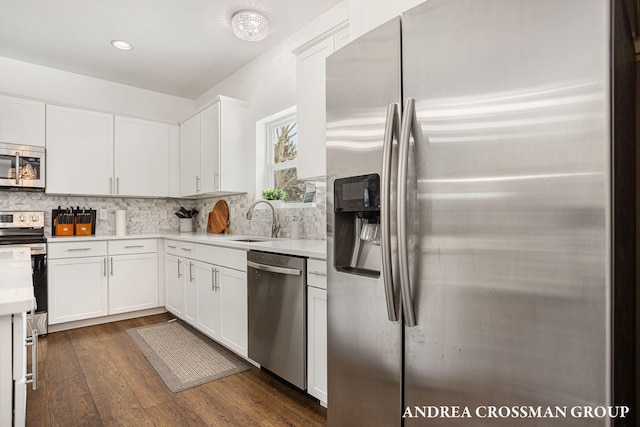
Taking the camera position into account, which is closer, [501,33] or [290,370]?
[501,33]

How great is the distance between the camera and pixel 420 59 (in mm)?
1083

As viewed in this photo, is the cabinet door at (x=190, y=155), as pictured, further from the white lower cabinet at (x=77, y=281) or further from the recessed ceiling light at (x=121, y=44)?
the white lower cabinet at (x=77, y=281)

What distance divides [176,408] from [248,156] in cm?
235

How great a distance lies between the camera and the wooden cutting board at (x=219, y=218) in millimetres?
3928

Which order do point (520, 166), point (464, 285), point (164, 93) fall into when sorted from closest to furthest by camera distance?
1. point (520, 166)
2. point (464, 285)
3. point (164, 93)

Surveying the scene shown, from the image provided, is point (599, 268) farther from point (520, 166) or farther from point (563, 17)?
point (563, 17)

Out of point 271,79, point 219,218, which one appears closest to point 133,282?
point 219,218

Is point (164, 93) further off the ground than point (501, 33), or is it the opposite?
point (164, 93)

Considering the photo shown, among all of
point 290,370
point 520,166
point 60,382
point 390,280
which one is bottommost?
point 60,382

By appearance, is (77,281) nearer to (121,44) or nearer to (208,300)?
(208,300)

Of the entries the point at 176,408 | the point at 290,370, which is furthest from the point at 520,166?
the point at 176,408

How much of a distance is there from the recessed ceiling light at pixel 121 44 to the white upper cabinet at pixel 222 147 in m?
0.86

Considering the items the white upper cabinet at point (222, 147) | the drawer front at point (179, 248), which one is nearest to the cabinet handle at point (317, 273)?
the drawer front at point (179, 248)

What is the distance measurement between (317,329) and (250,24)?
2316 mm
